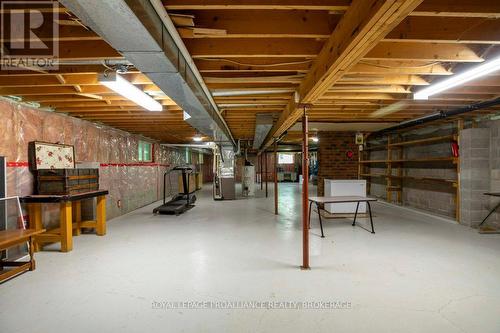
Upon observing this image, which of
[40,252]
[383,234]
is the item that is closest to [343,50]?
[383,234]

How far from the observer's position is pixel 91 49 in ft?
7.69

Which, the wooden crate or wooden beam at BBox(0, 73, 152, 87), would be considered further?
the wooden crate

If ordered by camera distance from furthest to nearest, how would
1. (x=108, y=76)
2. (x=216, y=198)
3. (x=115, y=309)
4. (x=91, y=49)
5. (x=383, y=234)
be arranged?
1. (x=216, y=198)
2. (x=383, y=234)
3. (x=108, y=76)
4. (x=91, y=49)
5. (x=115, y=309)

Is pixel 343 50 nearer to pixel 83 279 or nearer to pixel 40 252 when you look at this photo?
pixel 83 279

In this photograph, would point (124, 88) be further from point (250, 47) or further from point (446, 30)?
point (446, 30)

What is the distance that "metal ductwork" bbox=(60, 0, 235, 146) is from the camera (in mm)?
1279

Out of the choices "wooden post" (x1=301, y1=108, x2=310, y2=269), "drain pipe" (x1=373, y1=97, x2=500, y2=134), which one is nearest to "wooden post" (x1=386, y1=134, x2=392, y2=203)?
"drain pipe" (x1=373, y1=97, x2=500, y2=134)

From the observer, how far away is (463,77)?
2875 millimetres

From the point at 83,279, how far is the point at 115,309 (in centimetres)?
84

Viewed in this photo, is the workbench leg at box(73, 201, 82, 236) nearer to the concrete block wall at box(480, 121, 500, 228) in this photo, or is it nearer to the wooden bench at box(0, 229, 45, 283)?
the wooden bench at box(0, 229, 45, 283)

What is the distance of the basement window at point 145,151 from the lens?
7.81 metres

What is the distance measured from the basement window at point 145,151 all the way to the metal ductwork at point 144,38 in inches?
222

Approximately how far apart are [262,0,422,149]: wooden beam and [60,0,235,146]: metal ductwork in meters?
1.21

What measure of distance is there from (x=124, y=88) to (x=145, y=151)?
5.60 meters
